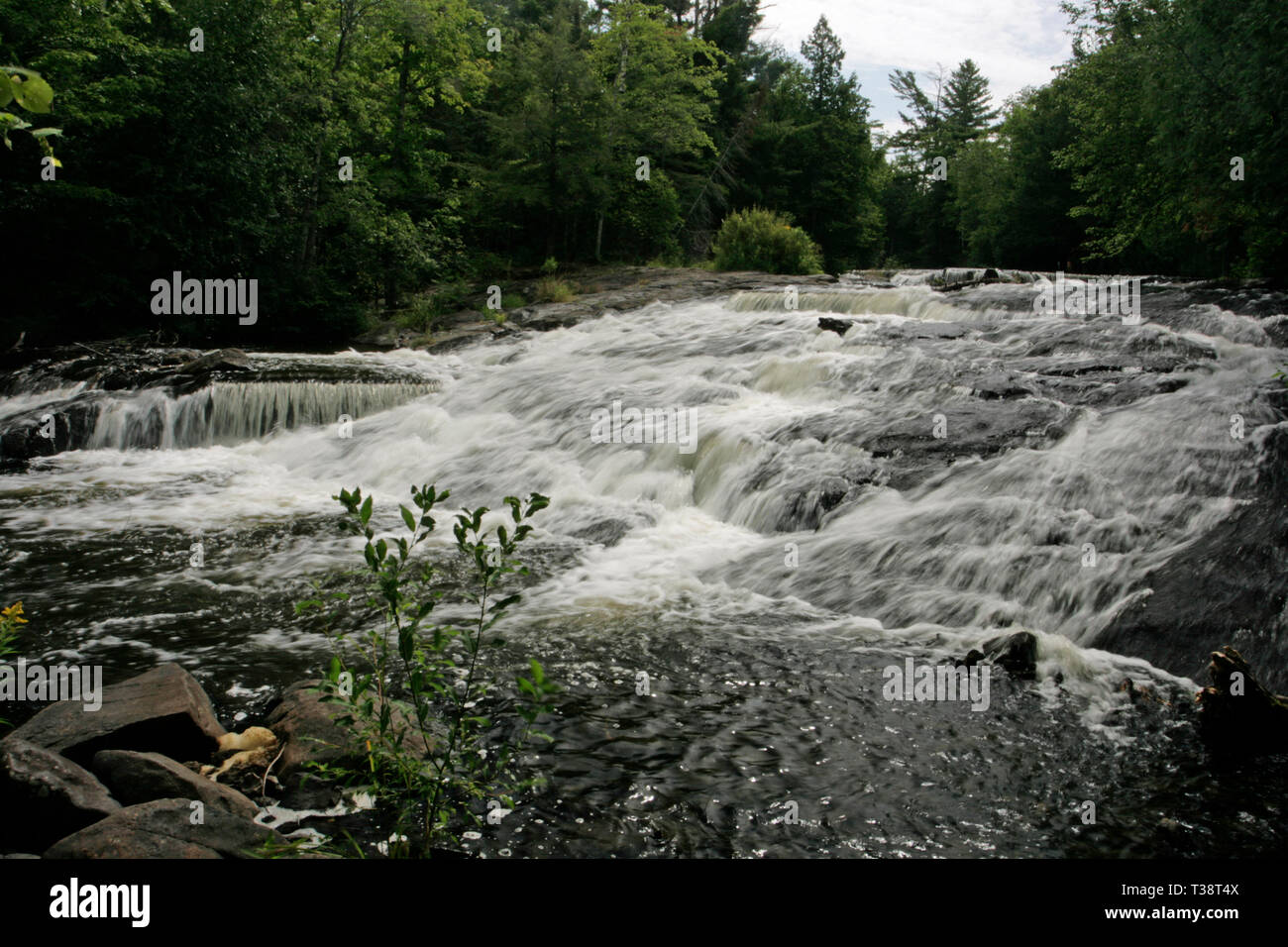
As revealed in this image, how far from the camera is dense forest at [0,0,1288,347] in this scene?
1669 centimetres

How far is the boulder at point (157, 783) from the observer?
3.43 metres

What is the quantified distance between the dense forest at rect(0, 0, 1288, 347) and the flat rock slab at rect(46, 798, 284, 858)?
2.50 metres

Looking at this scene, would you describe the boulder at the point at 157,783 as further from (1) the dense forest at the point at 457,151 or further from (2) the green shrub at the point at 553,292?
(2) the green shrub at the point at 553,292

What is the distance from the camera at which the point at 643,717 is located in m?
4.59

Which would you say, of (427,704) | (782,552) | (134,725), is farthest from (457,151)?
(427,704)

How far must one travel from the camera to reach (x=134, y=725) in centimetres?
386

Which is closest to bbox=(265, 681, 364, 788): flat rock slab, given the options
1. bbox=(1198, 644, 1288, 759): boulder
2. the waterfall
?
bbox=(1198, 644, 1288, 759): boulder

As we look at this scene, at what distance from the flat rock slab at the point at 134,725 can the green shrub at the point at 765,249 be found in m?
24.2

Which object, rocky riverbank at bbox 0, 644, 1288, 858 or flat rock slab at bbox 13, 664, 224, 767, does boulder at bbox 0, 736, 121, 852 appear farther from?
flat rock slab at bbox 13, 664, 224, 767

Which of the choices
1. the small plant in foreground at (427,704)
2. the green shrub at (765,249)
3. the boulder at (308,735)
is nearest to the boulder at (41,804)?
the boulder at (308,735)

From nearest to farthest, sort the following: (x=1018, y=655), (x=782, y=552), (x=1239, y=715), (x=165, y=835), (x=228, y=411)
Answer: (x=165, y=835) < (x=1239, y=715) < (x=1018, y=655) < (x=782, y=552) < (x=228, y=411)

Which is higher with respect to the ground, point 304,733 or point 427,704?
point 427,704

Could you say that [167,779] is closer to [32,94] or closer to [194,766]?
[194,766]

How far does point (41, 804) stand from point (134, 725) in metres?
0.63
